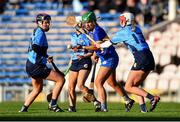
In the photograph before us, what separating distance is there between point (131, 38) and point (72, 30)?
697 inches

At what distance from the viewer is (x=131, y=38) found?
18.7m

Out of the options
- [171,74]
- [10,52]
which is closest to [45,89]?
[171,74]

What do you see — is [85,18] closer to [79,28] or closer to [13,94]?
[79,28]

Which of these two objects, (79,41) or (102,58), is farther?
(79,41)

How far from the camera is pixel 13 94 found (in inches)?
1189

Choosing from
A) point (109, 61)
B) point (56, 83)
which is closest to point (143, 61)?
point (109, 61)

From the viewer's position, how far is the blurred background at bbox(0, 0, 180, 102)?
3000 cm

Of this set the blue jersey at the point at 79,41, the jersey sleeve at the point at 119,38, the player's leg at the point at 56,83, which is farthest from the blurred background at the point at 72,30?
the jersey sleeve at the point at 119,38

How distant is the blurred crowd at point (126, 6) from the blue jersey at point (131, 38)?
644 inches

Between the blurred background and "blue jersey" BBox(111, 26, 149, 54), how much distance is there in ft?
34.4

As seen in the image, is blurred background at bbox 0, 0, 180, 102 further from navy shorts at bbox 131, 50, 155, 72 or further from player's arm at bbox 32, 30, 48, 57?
navy shorts at bbox 131, 50, 155, 72

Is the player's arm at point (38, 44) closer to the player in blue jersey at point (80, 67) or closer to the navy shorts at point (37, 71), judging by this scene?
the navy shorts at point (37, 71)

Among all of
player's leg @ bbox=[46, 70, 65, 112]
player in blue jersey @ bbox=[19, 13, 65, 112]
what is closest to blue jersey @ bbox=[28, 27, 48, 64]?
player in blue jersey @ bbox=[19, 13, 65, 112]

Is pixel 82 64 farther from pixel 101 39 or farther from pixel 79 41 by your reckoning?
pixel 101 39
